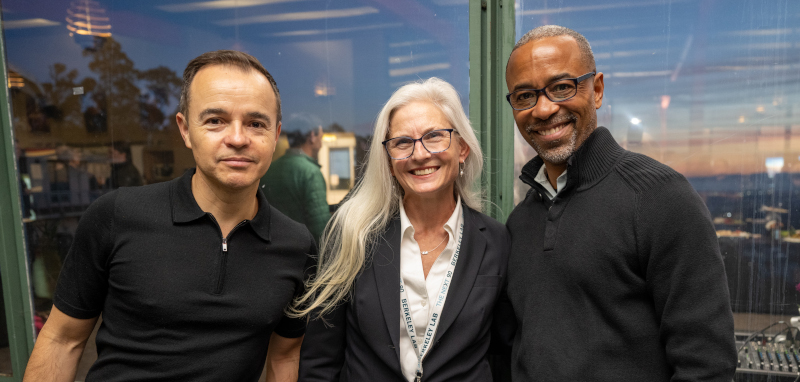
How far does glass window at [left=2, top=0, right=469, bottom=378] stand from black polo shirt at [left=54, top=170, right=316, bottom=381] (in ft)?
3.59

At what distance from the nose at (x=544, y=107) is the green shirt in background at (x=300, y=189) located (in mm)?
1503

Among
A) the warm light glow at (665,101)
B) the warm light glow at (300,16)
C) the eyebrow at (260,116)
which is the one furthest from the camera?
the warm light glow at (300,16)

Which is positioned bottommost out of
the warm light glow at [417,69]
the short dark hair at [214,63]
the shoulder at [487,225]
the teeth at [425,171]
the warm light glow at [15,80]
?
the shoulder at [487,225]

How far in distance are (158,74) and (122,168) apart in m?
0.67

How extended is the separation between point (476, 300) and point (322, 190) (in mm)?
1309

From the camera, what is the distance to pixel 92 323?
1653 mm

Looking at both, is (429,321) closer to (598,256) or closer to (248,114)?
(598,256)

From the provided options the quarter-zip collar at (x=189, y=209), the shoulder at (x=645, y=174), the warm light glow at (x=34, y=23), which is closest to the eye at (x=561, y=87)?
the shoulder at (x=645, y=174)

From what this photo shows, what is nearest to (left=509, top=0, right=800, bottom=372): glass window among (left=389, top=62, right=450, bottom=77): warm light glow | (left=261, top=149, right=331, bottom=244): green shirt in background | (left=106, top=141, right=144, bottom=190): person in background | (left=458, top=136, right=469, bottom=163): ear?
(left=389, top=62, right=450, bottom=77): warm light glow

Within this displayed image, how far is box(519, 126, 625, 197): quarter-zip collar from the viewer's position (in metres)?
1.43

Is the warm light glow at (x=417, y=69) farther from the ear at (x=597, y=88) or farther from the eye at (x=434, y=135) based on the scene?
the ear at (x=597, y=88)

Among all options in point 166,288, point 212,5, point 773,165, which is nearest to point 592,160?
point 773,165

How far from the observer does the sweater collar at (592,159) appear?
1.43m

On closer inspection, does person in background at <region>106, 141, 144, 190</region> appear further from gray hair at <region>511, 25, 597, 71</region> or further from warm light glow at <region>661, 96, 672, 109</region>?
warm light glow at <region>661, 96, 672, 109</region>
